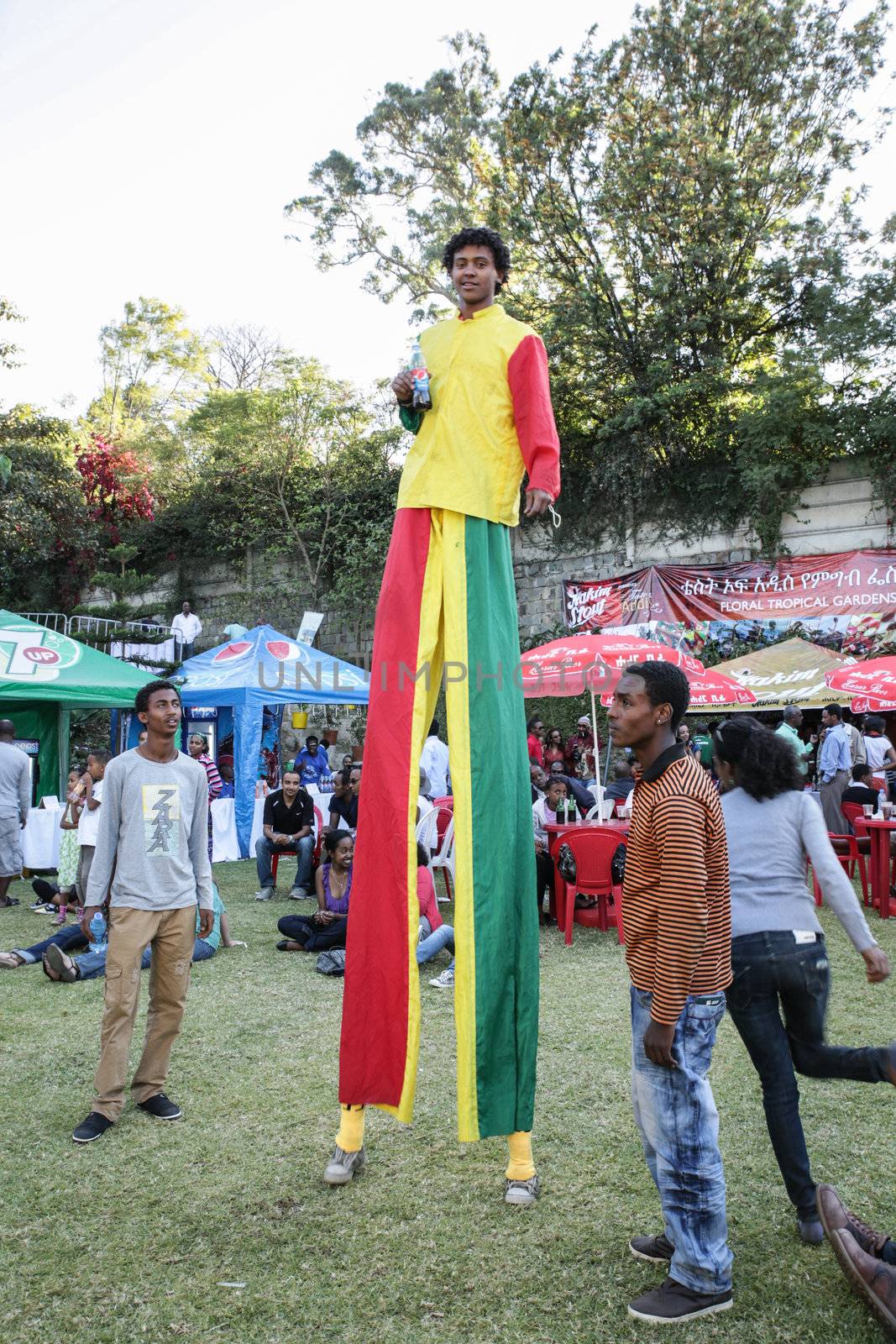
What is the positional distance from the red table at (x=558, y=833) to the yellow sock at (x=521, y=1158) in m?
4.07

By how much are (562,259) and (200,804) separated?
15.3 m

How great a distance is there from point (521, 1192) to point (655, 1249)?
503 mm

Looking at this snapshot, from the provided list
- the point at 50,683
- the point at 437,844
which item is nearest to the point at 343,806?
the point at 437,844

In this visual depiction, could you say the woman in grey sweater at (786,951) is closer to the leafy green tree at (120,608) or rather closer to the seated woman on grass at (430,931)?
the seated woman on grass at (430,931)

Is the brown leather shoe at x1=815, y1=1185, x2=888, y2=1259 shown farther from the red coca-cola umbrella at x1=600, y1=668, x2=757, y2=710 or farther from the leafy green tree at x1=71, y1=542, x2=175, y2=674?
the leafy green tree at x1=71, y1=542, x2=175, y2=674

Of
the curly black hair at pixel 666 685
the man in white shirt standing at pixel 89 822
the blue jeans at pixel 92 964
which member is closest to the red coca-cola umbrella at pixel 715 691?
the man in white shirt standing at pixel 89 822

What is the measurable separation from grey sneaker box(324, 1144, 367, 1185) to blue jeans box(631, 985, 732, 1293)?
1.17 m

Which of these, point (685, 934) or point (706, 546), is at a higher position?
point (706, 546)

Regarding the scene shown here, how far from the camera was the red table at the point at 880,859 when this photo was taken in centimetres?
749

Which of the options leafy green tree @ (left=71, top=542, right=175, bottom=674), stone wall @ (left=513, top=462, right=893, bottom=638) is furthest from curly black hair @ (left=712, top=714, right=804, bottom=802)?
leafy green tree @ (left=71, top=542, right=175, bottom=674)

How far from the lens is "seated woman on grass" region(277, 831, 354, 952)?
22.5ft

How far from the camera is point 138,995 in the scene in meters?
3.89

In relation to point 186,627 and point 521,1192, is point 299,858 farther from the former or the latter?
point 186,627

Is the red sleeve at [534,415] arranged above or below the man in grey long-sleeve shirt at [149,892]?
above
